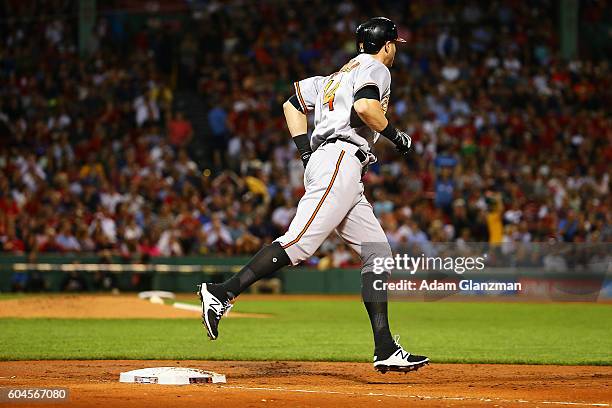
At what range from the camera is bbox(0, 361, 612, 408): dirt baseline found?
20.3 feet

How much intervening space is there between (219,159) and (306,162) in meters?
15.9

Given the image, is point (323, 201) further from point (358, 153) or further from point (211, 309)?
point (211, 309)

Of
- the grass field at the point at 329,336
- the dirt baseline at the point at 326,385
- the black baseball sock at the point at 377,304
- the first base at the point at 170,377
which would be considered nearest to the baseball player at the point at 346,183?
the black baseball sock at the point at 377,304

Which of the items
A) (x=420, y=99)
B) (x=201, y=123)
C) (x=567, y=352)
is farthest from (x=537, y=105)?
(x=567, y=352)

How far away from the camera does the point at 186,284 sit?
20.5m

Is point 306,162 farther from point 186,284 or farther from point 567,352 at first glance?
point 186,284

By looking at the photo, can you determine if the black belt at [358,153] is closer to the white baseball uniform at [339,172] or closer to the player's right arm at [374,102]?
the white baseball uniform at [339,172]

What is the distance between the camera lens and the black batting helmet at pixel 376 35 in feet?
25.0

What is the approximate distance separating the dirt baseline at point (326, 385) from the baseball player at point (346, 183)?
0.42 meters

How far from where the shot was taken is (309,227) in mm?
7242

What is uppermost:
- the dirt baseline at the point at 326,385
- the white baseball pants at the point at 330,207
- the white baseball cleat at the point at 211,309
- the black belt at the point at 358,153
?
the black belt at the point at 358,153

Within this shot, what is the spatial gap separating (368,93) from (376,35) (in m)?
0.57

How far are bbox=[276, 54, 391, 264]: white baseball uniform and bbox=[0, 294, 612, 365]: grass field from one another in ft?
7.09

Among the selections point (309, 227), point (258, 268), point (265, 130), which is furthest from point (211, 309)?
point (265, 130)
